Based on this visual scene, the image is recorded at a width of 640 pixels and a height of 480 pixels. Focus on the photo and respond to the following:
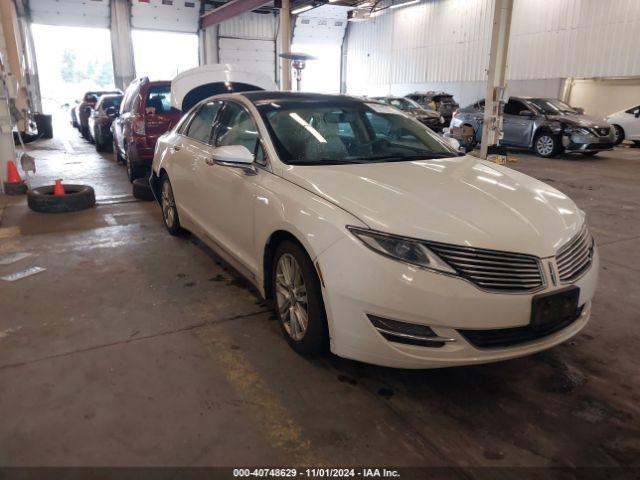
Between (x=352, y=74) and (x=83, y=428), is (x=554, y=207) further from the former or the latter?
(x=352, y=74)

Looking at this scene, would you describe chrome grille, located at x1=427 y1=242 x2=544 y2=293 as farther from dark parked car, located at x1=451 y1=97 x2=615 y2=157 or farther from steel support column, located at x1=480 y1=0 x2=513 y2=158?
dark parked car, located at x1=451 y1=97 x2=615 y2=157

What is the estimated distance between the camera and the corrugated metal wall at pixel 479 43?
16.0 metres

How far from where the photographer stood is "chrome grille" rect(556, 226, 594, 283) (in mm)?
2154

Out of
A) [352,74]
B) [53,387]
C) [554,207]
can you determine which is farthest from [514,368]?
[352,74]

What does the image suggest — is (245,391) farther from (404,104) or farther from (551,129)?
(404,104)

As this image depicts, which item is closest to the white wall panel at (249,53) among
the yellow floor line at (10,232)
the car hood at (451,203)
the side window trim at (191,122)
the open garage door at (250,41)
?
the open garage door at (250,41)

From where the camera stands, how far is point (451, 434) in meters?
2.02

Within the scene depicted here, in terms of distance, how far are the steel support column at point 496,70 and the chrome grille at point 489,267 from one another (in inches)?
307

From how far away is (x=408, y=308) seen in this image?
1995 mm

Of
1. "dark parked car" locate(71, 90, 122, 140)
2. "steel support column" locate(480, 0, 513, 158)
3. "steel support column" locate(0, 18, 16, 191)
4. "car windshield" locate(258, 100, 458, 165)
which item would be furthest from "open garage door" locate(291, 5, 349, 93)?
"car windshield" locate(258, 100, 458, 165)

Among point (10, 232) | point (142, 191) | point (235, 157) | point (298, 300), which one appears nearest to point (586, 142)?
point (142, 191)

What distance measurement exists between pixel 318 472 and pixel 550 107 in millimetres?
11834

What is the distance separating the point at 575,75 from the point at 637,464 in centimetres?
1863

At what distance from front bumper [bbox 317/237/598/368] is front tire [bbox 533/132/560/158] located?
995cm
